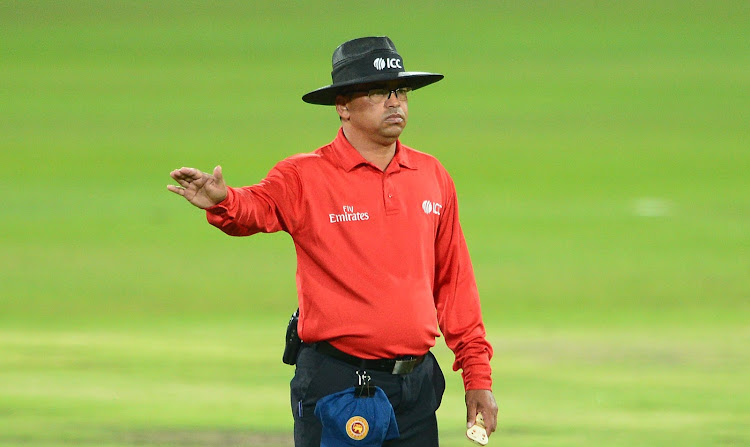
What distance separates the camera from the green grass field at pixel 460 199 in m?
7.59

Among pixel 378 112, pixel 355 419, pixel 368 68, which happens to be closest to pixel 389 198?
pixel 378 112

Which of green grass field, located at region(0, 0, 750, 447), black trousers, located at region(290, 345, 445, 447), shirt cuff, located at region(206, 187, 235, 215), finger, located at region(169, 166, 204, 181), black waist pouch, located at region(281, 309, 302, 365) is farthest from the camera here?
green grass field, located at region(0, 0, 750, 447)

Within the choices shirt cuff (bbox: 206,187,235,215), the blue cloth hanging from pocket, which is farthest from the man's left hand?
shirt cuff (bbox: 206,187,235,215)

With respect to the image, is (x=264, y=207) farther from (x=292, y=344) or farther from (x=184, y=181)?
(x=292, y=344)

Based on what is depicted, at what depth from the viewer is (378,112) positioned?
12.2 feet

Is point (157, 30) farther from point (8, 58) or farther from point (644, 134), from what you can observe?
point (644, 134)

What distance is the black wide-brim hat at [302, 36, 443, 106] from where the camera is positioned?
3703 mm

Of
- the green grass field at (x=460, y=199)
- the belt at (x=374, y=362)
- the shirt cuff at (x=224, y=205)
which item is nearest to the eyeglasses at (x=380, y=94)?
the shirt cuff at (x=224, y=205)

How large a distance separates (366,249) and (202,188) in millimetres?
489

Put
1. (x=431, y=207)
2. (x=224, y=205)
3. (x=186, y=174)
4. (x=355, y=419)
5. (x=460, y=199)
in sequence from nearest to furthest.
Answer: (x=186, y=174) → (x=224, y=205) → (x=355, y=419) → (x=431, y=207) → (x=460, y=199)

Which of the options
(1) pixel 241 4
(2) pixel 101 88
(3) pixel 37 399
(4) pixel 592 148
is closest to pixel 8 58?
(2) pixel 101 88

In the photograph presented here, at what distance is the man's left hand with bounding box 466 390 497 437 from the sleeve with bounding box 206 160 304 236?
68 centimetres

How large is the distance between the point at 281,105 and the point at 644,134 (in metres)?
4.11

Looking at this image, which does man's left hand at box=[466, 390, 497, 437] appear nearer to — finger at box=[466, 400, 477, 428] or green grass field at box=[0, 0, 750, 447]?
finger at box=[466, 400, 477, 428]
